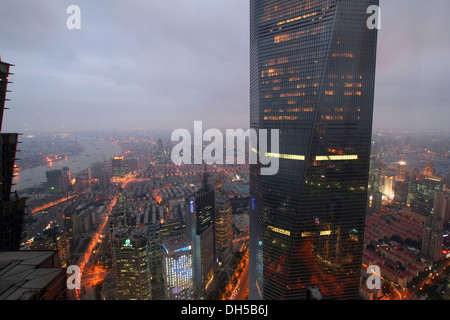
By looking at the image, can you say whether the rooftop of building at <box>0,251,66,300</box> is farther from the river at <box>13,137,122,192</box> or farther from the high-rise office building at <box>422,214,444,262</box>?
the high-rise office building at <box>422,214,444,262</box>

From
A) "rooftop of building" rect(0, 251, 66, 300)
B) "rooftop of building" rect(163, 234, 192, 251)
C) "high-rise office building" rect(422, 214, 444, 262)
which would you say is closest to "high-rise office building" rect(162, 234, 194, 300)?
"rooftop of building" rect(163, 234, 192, 251)

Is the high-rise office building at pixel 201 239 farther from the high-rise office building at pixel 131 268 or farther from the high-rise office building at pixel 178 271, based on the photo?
the high-rise office building at pixel 131 268

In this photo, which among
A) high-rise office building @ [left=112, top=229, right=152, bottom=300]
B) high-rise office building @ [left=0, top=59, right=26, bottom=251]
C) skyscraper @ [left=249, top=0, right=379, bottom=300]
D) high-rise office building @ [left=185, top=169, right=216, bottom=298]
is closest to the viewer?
high-rise office building @ [left=0, top=59, right=26, bottom=251]

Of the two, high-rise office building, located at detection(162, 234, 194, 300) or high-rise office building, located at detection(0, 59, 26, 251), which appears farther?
high-rise office building, located at detection(162, 234, 194, 300)

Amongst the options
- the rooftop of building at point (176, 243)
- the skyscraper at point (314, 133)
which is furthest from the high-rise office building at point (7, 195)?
the rooftop of building at point (176, 243)

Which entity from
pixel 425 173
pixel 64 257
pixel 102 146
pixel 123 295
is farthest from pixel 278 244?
pixel 102 146

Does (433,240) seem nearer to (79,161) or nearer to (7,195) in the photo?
(7,195)

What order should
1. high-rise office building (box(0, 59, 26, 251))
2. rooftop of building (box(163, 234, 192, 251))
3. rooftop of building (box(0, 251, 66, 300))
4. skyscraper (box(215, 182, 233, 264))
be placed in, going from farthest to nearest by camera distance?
1. skyscraper (box(215, 182, 233, 264))
2. rooftop of building (box(163, 234, 192, 251))
3. high-rise office building (box(0, 59, 26, 251))
4. rooftop of building (box(0, 251, 66, 300))

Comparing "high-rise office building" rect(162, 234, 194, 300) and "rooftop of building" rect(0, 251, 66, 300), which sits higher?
"rooftop of building" rect(0, 251, 66, 300)
